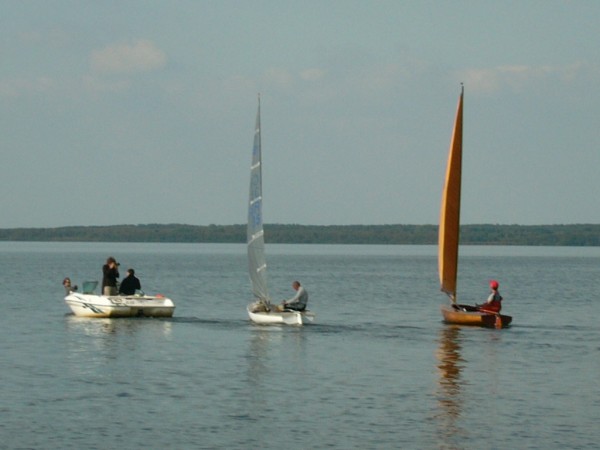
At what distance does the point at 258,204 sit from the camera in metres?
43.0

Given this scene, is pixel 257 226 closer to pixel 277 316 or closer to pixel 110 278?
pixel 277 316

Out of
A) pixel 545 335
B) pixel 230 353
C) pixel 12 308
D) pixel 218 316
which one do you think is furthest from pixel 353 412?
pixel 12 308

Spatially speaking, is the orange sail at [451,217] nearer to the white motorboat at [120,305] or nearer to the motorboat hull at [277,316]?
the motorboat hull at [277,316]

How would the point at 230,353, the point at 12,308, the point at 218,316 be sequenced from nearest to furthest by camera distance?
1. the point at 230,353
2. the point at 218,316
3. the point at 12,308

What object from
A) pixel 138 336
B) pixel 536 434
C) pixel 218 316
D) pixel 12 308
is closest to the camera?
pixel 536 434

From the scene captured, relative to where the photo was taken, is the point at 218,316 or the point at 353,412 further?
the point at 218,316

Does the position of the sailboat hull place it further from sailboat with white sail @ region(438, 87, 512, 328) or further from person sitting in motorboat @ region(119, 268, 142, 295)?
person sitting in motorboat @ region(119, 268, 142, 295)

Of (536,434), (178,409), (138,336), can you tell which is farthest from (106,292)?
(536,434)

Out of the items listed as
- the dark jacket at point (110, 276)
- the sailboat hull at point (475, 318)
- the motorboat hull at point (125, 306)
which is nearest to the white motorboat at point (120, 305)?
the motorboat hull at point (125, 306)

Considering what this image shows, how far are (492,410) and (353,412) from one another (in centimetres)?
295

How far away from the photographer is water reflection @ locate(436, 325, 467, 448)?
73.0 ft

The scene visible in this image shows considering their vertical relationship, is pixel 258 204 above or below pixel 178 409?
above

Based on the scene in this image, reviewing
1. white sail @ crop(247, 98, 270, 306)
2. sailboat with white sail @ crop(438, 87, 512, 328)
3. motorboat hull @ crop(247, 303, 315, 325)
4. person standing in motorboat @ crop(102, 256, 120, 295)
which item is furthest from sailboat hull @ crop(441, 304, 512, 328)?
person standing in motorboat @ crop(102, 256, 120, 295)

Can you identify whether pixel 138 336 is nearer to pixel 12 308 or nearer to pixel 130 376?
pixel 130 376
